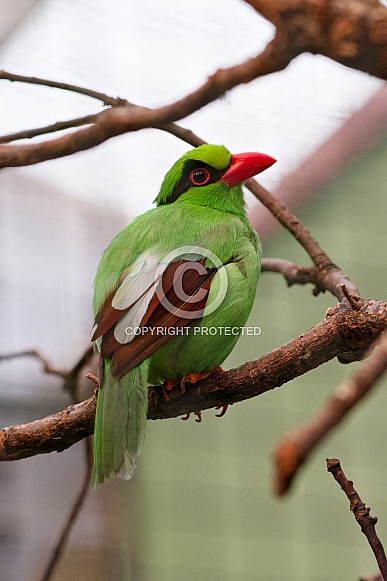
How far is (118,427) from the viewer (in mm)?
1560

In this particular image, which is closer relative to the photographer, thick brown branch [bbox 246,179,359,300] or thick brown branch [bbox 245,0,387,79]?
thick brown branch [bbox 245,0,387,79]

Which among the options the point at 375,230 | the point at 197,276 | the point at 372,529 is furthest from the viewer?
the point at 375,230

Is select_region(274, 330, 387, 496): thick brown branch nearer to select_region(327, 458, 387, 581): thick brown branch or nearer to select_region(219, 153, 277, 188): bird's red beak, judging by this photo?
select_region(327, 458, 387, 581): thick brown branch

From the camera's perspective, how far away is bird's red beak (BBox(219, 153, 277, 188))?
1.99 m

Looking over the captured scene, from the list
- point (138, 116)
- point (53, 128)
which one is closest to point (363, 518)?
point (138, 116)

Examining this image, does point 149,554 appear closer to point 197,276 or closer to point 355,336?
point 197,276

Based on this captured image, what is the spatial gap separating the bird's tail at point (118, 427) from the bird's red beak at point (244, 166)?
0.72 metres

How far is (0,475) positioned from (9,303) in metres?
0.65

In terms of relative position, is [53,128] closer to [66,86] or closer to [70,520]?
[66,86]

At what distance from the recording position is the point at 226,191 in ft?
6.96

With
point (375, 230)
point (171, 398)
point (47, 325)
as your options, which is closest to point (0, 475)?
point (47, 325)

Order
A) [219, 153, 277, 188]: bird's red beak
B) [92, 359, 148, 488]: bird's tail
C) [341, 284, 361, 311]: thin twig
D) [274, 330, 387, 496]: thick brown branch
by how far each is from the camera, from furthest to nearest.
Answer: [219, 153, 277, 188]: bird's red beak
[92, 359, 148, 488]: bird's tail
[341, 284, 361, 311]: thin twig
[274, 330, 387, 496]: thick brown branch

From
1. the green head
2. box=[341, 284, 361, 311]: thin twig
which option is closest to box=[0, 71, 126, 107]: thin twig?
the green head

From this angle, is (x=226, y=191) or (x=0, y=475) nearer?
(x=226, y=191)
